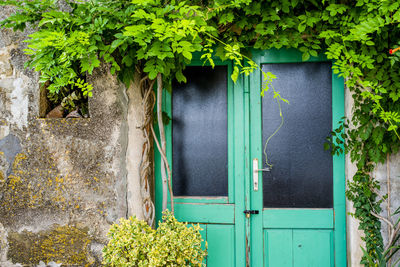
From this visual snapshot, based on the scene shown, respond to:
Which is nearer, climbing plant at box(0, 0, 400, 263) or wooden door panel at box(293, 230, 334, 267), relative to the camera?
climbing plant at box(0, 0, 400, 263)

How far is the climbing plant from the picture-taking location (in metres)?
1.89

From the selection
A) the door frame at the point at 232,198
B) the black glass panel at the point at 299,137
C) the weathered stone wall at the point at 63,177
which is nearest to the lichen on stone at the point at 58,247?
the weathered stone wall at the point at 63,177

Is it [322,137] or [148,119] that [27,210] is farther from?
[322,137]

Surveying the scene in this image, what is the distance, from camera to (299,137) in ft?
7.90

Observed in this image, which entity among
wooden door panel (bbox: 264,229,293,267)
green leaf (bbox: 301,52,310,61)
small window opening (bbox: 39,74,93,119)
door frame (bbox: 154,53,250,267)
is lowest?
wooden door panel (bbox: 264,229,293,267)

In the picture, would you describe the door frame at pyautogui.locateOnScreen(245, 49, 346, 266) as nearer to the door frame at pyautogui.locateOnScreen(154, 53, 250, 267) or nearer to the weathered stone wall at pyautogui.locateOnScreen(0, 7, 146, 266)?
the door frame at pyautogui.locateOnScreen(154, 53, 250, 267)

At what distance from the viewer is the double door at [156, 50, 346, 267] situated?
235 cm

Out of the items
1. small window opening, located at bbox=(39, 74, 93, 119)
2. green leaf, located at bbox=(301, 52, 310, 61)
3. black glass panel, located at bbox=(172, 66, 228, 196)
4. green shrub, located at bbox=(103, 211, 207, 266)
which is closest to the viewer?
green shrub, located at bbox=(103, 211, 207, 266)

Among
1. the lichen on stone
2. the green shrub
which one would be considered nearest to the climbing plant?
the green shrub

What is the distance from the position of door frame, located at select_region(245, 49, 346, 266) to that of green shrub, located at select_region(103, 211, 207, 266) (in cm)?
60

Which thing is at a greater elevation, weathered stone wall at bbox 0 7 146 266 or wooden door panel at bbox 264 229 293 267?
weathered stone wall at bbox 0 7 146 266

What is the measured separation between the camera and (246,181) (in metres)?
2.39

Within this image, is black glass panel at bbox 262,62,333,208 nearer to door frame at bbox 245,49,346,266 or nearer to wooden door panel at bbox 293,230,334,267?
door frame at bbox 245,49,346,266

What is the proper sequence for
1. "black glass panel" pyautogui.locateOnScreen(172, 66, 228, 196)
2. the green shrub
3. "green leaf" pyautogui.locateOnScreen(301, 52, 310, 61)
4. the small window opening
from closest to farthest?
1. the green shrub
2. "green leaf" pyautogui.locateOnScreen(301, 52, 310, 61)
3. the small window opening
4. "black glass panel" pyautogui.locateOnScreen(172, 66, 228, 196)
